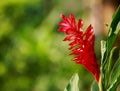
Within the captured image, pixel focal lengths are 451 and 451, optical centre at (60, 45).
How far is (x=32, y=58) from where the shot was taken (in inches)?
173

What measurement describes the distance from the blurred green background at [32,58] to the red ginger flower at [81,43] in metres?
3.01

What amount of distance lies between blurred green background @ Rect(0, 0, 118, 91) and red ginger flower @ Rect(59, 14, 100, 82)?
3010 mm

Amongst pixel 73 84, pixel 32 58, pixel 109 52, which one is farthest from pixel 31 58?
pixel 109 52

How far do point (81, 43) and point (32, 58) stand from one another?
3255 mm

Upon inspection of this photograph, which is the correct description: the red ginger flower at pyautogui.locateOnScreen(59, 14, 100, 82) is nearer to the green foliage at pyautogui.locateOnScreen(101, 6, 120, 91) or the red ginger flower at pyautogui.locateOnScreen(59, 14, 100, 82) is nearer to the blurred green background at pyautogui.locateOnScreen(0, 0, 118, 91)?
the green foliage at pyautogui.locateOnScreen(101, 6, 120, 91)

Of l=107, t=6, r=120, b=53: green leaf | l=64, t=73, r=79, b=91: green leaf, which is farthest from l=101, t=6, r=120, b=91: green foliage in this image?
l=64, t=73, r=79, b=91: green leaf

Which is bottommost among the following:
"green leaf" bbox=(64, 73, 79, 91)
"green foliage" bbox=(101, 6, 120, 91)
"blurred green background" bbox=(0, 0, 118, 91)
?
"blurred green background" bbox=(0, 0, 118, 91)

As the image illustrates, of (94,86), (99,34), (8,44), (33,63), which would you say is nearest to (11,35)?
(8,44)

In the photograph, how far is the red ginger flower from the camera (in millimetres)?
1146

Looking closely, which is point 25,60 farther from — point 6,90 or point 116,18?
point 116,18

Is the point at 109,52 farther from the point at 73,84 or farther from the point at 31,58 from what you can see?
the point at 31,58

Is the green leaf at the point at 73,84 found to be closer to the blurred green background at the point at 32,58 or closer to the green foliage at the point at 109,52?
the green foliage at the point at 109,52

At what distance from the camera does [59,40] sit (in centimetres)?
454

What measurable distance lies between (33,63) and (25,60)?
3.4 inches
